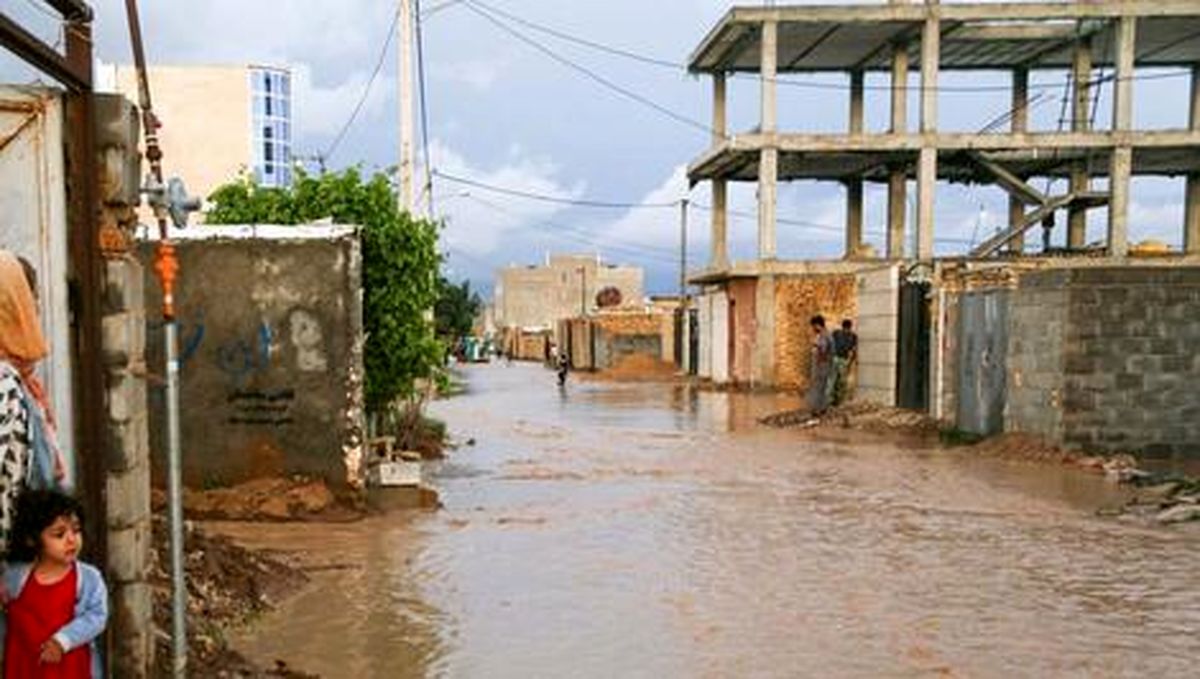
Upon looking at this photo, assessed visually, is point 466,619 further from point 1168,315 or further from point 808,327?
point 808,327

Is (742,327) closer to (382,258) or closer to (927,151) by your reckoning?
(927,151)

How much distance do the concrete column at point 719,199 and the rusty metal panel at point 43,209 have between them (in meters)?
34.9

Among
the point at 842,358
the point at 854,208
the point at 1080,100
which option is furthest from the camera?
the point at 854,208

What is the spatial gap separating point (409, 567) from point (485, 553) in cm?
74

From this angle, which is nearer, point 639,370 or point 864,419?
point 864,419

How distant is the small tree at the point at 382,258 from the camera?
40.2ft

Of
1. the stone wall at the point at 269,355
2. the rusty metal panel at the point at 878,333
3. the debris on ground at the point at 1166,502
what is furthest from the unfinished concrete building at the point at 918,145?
the stone wall at the point at 269,355

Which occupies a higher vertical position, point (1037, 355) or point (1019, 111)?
point (1019, 111)

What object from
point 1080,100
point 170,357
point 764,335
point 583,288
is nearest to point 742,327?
point 764,335

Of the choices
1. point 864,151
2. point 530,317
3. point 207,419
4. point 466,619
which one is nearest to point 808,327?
point 864,151

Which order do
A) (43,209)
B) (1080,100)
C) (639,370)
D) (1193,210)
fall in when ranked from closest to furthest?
(43,209) < (1080,100) < (1193,210) < (639,370)

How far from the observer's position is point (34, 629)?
3.56m

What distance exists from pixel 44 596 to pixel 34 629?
0.33ft

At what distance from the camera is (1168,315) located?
14.4 m
